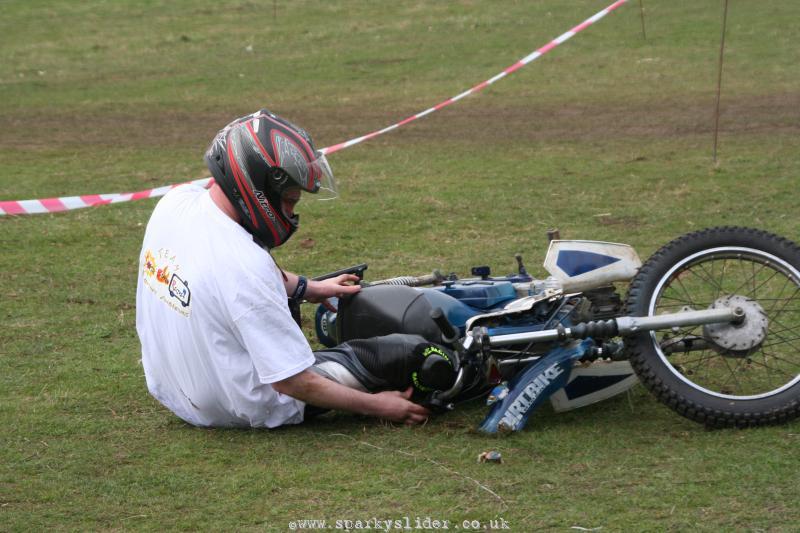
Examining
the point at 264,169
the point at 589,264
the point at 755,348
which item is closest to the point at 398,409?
the point at 589,264

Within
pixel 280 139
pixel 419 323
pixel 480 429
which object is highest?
pixel 280 139

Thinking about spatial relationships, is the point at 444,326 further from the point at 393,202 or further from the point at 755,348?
the point at 393,202

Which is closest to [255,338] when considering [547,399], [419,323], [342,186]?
[419,323]

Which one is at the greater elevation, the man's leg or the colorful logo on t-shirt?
the colorful logo on t-shirt

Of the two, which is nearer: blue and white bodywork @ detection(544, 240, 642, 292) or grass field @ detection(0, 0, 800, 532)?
grass field @ detection(0, 0, 800, 532)

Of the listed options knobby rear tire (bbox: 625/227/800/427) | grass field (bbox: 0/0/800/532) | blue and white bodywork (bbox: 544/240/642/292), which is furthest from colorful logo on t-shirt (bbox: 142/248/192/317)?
knobby rear tire (bbox: 625/227/800/427)

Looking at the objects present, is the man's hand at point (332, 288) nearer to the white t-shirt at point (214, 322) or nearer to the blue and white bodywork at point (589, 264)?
the white t-shirt at point (214, 322)

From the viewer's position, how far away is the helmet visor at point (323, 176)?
5.11 metres

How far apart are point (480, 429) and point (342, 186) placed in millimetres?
6970

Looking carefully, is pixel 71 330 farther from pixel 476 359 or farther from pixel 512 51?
pixel 512 51

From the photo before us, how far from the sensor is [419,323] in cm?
537

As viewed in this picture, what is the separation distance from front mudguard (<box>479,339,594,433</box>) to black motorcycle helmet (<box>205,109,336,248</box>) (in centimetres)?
132

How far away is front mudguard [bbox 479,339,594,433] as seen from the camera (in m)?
4.95

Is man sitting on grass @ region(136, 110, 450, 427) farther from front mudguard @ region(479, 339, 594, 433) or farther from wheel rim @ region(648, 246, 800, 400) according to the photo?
wheel rim @ region(648, 246, 800, 400)
